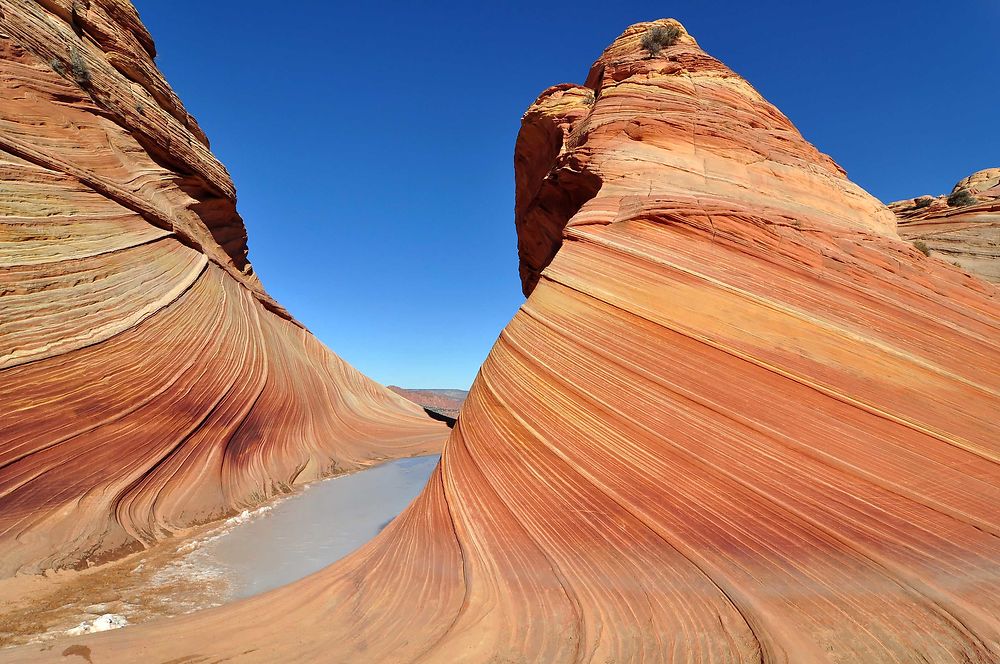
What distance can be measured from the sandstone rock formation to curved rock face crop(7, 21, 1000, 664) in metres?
2.52

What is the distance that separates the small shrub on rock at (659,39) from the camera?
30.4 ft

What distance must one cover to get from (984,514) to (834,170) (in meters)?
7.00

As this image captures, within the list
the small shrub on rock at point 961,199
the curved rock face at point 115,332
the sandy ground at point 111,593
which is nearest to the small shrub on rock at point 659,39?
the small shrub on rock at point 961,199

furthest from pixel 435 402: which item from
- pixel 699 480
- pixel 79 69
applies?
pixel 699 480

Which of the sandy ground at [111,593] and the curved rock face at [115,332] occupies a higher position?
the curved rock face at [115,332]

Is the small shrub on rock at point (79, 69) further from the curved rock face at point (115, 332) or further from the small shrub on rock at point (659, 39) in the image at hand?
the small shrub on rock at point (659, 39)

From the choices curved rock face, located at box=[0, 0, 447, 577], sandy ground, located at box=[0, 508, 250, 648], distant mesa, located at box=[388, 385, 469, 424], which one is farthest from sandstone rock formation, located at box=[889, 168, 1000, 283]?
distant mesa, located at box=[388, 385, 469, 424]

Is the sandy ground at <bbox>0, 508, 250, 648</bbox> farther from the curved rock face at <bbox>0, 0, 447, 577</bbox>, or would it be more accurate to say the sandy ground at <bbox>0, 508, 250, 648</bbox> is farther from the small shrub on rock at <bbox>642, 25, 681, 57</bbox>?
the small shrub on rock at <bbox>642, 25, 681, 57</bbox>

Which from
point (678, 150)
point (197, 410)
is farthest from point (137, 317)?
point (678, 150)

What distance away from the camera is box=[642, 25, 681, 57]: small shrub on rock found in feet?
30.4

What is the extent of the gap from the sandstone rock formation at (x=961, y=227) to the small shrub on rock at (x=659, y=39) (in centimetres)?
590

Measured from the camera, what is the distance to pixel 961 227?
268 inches

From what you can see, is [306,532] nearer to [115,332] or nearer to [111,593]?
[111,593]

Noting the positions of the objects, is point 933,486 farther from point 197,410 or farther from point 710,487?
point 197,410
